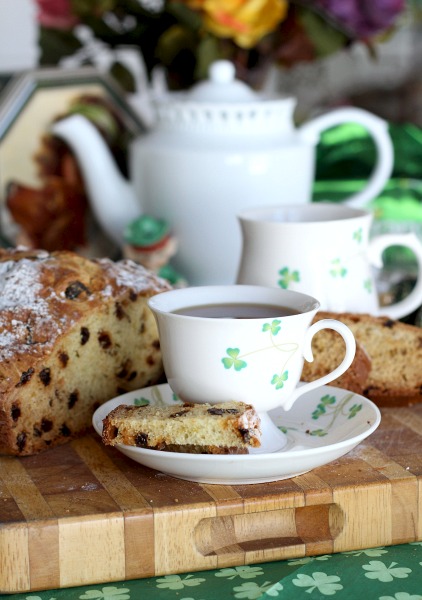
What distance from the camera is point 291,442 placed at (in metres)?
1.26

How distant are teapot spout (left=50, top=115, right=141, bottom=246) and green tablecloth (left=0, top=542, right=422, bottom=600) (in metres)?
0.99

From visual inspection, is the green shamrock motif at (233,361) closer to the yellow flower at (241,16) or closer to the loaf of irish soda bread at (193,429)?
the loaf of irish soda bread at (193,429)

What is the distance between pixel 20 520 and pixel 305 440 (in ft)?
1.23

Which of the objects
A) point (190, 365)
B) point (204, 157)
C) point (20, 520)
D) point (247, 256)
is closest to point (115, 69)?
point (204, 157)

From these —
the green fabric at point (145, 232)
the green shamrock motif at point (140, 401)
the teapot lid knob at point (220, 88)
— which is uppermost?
the teapot lid knob at point (220, 88)

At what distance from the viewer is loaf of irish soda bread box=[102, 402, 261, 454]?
3.68 ft

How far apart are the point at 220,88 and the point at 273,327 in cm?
84

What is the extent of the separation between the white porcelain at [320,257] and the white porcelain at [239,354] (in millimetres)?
214

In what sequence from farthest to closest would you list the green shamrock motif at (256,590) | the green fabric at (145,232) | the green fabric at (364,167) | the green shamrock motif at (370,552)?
the green fabric at (364,167)
the green fabric at (145,232)
the green shamrock motif at (370,552)
the green shamrock motif at (256,590)

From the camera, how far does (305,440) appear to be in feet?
4.13

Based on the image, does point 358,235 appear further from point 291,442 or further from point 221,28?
point 221,28

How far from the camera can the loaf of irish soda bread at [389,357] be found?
145 cm

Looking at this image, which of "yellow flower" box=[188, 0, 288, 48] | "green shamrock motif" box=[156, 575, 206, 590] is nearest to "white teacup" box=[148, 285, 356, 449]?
"green shamrock motif" box=[156, 575, 206, 590]

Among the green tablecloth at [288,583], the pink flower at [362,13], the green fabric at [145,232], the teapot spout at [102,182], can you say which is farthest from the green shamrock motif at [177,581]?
the pink flower at [362,13]
